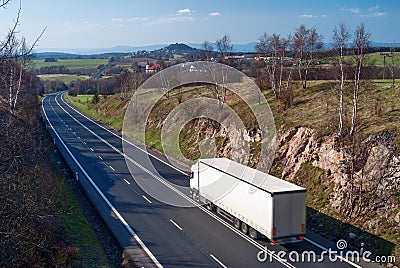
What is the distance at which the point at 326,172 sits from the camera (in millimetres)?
24594

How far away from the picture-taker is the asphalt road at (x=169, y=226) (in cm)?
1809

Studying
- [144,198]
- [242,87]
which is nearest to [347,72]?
[144,198]

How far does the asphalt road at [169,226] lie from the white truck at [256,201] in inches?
35.3

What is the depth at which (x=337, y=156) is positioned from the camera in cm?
2444

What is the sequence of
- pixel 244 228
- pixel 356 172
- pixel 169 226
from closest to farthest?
pixel 244 228 < pixel 169 226 < pixel 356 172

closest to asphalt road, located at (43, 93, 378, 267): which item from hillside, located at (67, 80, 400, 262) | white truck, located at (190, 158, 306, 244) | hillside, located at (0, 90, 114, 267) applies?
white truck, located at (190, 158, 306, 244)

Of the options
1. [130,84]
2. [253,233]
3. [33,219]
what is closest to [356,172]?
[253,233]

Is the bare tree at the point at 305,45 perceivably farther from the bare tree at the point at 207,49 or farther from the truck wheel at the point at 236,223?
the truck wheel at the point at 236,223

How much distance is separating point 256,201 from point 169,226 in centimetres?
579

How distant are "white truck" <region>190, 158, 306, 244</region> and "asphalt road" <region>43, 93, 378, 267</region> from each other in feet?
2.94

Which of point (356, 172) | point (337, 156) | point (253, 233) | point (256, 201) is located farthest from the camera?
point (337, 156)

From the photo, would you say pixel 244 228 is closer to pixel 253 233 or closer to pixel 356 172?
pixel 253 233

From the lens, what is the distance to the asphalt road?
1809 centimetres

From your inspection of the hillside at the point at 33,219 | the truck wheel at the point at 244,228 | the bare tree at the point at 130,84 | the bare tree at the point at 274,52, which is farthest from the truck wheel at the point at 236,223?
the bare tree at the point at 130,84
